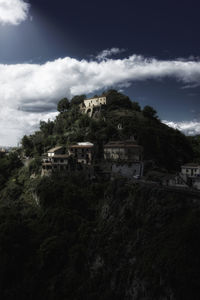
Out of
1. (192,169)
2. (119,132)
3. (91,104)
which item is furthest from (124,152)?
(91,104)

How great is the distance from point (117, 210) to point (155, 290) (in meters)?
13.4

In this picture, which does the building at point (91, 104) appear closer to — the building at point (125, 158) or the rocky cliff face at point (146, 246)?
the building at point (125, 158)

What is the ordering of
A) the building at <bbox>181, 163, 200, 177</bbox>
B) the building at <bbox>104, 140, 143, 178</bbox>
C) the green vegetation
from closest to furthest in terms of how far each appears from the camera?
the green vegetation → the building at <bbox>181, 163, 200, 177</bbox> → the building at <bbox>104, 140, 143, 178</bbox>

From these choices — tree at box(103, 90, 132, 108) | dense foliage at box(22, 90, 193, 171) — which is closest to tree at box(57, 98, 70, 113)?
dense foliage at box(22, 90, 193, 171)

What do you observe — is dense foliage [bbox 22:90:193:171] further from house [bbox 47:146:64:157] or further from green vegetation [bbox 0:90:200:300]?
house [bbox 47:146:64:157]

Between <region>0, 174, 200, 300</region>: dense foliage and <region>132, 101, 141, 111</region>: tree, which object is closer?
<region>0, 174, 200, 300</region>: dense foliage

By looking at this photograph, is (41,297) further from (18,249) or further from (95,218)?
(95,218)

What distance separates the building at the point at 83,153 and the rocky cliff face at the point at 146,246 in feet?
41.0

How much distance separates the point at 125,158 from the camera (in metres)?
45.0

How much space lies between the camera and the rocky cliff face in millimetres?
22031

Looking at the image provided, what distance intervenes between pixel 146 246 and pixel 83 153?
25831mm

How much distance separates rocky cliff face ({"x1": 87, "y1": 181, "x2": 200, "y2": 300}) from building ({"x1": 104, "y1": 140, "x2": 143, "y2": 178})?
5939 mm

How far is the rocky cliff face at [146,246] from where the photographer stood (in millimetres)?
22031

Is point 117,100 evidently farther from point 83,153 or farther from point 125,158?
point 125,158
